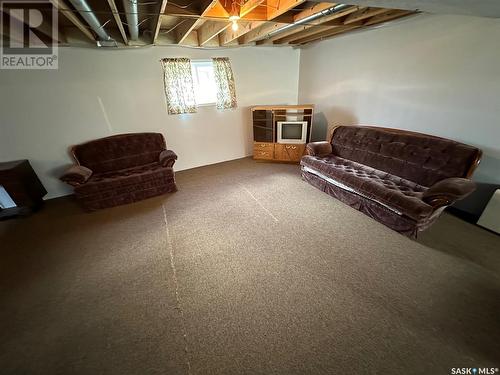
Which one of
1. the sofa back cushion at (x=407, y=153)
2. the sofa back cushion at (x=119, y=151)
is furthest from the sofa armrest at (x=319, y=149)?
the sofa back cushion at (x=119, y=151)

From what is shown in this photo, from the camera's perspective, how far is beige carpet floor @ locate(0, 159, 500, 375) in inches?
52.6

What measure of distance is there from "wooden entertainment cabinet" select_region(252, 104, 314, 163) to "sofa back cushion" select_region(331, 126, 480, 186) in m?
0.80

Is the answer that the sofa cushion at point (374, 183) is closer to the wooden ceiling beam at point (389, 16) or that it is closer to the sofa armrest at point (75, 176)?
the wooden ceiling beam at point (389, 16)

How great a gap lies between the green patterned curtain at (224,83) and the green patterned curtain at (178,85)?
0.52 m

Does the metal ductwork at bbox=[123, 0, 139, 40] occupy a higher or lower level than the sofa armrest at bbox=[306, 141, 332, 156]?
higher

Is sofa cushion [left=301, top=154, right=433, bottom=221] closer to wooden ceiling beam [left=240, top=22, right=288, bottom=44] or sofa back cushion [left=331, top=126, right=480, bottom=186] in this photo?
sofa back cushion [left=331, top=126, right=480, bottom=186]

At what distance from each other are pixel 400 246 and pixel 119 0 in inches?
152

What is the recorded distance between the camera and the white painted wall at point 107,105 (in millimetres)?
3039

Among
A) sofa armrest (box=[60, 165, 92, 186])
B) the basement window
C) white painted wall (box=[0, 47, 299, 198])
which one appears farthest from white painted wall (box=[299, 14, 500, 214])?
sofa armrest (box=[60, 165, 92, 186])

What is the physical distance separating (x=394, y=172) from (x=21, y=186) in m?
5.21

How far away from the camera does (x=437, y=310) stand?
1546 mm

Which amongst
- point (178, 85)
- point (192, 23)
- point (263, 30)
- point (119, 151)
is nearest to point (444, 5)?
point (263, 30)

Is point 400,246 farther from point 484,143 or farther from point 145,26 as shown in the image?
point 145,26

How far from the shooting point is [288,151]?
430 cm
